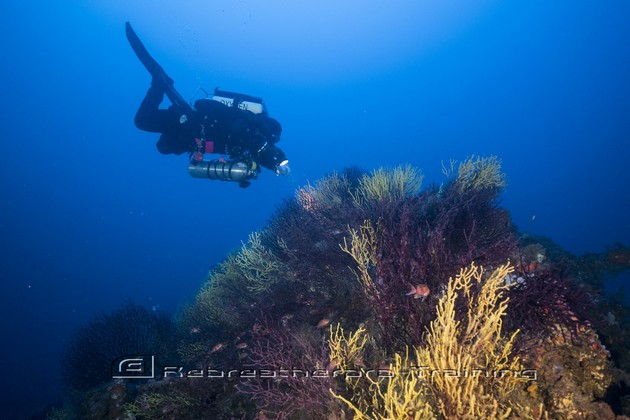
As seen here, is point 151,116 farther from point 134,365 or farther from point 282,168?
point 134,365

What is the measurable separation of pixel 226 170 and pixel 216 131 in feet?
3.76

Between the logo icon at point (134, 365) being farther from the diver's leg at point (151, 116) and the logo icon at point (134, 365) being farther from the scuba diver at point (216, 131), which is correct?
the diver's leg at point (151, 116)

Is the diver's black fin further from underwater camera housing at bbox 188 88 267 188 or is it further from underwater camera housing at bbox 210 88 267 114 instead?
underwater camera housing at bbox 188 88 267 188

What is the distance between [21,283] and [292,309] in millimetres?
62320

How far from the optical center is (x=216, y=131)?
26.5 ft

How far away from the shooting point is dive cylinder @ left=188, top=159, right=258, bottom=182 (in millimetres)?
7789

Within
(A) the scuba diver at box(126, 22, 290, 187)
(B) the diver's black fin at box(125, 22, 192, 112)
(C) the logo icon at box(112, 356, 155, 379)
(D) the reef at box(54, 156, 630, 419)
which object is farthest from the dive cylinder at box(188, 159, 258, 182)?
(C) the logo icon at box(112, 356, 155, 379)

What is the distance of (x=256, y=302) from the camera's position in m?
5.36

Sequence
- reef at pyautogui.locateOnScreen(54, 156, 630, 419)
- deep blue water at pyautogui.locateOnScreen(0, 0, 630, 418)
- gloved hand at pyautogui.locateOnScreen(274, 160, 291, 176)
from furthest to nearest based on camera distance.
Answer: deep blue water at pyautogui.locateOnScreen(0, 0, 630, 418)
gloved hand at pyautogui.locateOnScreen(274, 160, 291, 176)
reef at pyautogui.locateOnScreen(54, 156, 630, 419)

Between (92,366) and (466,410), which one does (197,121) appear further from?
(466,410)

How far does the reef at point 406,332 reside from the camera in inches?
104

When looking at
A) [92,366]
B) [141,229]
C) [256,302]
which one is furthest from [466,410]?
[141,229]

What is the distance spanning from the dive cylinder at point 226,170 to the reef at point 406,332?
2135 mm

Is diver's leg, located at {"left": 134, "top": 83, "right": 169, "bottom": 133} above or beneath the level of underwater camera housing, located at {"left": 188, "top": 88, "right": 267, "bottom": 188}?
above
